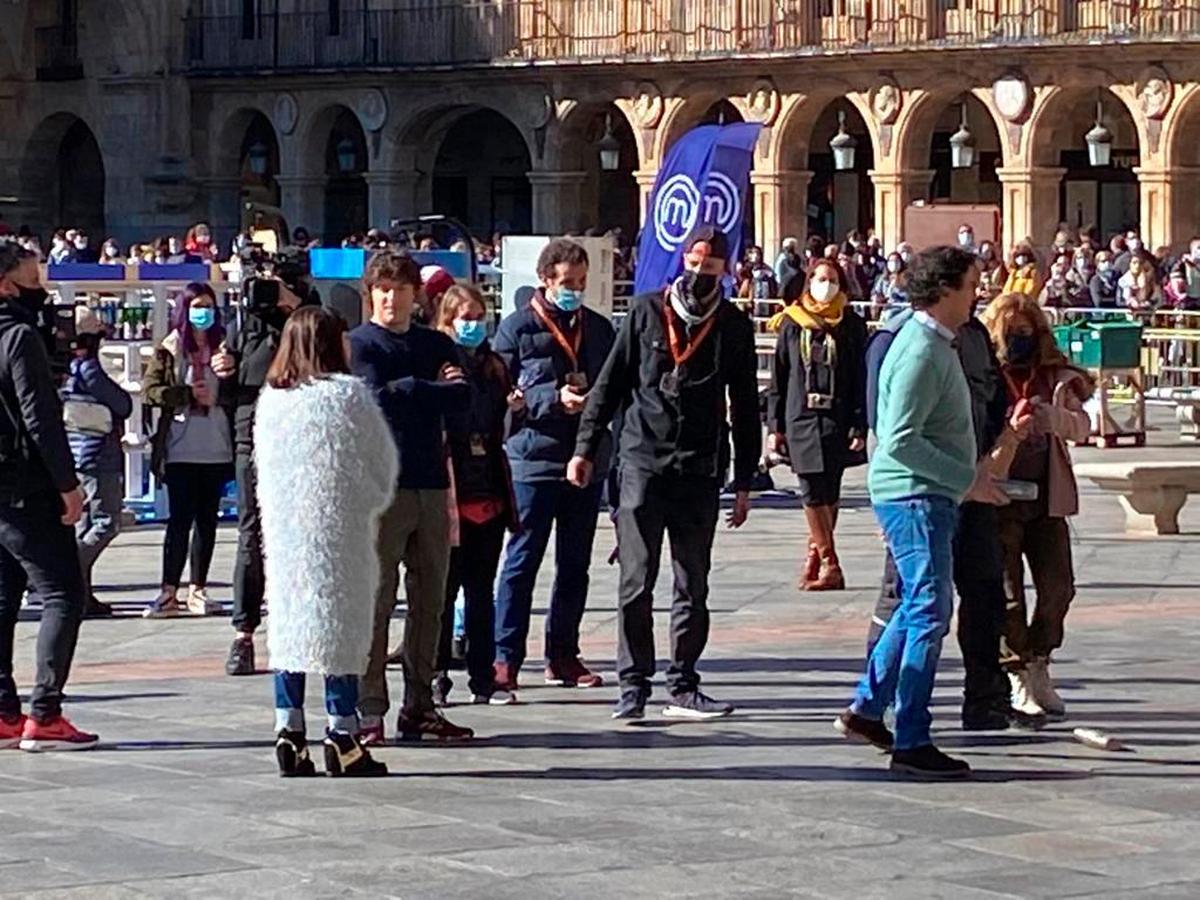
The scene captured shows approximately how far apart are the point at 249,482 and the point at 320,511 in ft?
8.13

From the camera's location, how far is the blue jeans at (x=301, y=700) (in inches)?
372

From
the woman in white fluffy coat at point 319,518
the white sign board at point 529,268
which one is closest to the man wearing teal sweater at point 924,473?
the woman in white fluffy coat at point 319,518

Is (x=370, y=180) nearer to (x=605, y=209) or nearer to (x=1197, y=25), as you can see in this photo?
(x=605, y=209)

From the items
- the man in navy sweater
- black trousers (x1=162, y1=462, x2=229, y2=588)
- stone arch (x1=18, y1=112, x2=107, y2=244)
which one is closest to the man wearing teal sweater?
the man in navy sweater

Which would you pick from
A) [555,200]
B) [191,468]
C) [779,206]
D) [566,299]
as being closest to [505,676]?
[566,299]

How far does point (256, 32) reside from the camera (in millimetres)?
46969

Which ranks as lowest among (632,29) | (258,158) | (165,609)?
(165,609)

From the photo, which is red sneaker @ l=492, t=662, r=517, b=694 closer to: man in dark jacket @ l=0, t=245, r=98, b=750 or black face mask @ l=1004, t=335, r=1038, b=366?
man in dark jacket @ l=0, t=245, r=98, b=750

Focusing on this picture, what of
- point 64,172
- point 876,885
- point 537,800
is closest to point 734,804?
point 537,800

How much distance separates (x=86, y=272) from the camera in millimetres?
22031

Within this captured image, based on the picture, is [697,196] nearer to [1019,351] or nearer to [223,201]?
[1019,351]

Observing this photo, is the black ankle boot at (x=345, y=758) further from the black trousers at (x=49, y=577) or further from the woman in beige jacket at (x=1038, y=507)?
the woman in beige jacket at (x=1038, y=507)

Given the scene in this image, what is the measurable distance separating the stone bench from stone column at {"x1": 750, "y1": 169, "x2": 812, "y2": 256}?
22746 mm

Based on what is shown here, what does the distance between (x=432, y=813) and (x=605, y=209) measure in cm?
3770
